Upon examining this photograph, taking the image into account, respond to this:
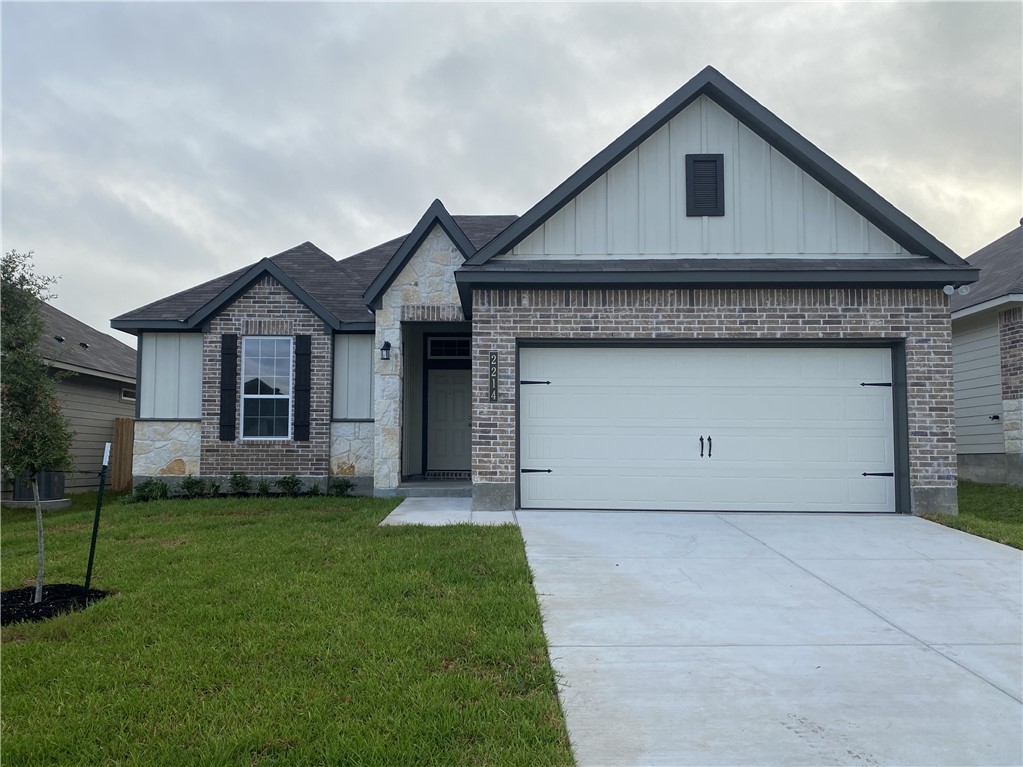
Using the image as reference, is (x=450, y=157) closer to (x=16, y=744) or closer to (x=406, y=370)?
(x=406, y=370)

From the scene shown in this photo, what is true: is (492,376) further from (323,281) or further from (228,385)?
(323,281)

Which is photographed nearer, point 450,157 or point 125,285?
point 450,157

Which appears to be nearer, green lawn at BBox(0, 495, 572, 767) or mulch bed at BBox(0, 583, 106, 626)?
green lawn at BBox(0, 495, 572, 767)

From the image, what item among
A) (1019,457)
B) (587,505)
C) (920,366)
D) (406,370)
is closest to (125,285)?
(406,370)

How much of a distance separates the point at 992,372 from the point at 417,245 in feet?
38.7

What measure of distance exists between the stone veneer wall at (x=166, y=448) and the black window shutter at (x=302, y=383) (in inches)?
79.0

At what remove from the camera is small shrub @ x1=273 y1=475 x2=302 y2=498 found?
12.3 m

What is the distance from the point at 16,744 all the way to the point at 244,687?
1022 millimetres

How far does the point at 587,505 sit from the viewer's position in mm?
→ 9539

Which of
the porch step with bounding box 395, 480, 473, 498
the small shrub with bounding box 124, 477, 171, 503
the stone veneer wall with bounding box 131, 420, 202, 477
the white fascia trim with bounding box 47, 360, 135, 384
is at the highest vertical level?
the white fascia trim with bounding box 47, 360, 135, 384

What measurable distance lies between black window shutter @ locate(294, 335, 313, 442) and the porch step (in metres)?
2.40

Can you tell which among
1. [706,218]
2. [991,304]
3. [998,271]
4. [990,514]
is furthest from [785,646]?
[998,271]

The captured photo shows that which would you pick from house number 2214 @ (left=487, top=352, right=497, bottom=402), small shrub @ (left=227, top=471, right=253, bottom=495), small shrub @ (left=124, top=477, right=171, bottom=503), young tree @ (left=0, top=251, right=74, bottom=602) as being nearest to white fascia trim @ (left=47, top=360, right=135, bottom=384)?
small shrub @ (left=124, top=477, right=171, bottom=503)

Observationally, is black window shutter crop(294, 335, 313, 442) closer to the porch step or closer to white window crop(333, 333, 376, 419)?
white window crop(333, 333, 376, 419)
